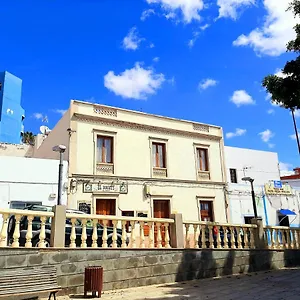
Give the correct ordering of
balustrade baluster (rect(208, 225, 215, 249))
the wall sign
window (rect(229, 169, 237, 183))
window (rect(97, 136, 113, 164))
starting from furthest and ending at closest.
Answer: window (rect(229, 169, 237, 183)) → window (rect(97, 136, 113, 164)) → the wall sign → balustrade baluster (rect(208, 225, 215, 249))

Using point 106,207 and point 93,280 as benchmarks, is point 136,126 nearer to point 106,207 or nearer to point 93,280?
point 106,207

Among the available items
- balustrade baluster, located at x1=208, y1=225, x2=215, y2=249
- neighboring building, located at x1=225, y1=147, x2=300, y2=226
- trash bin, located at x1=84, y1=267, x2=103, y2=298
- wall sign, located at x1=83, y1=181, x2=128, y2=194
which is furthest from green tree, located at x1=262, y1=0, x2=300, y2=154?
neighboring building, located at x1=225, y1=147, x2=300, y2=226

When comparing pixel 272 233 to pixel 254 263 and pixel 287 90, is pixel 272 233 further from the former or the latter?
pixel 287 90

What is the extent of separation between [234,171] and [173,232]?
42.6ft

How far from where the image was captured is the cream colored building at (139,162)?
15.4 meters

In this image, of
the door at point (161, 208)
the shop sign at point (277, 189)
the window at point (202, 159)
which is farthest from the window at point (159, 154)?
the shop sign at point (277, 189)

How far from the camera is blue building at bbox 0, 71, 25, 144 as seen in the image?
32281mm

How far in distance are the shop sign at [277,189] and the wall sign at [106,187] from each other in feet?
35.7

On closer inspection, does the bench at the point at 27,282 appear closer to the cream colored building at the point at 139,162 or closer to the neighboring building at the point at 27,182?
the neighboring building at the point at 27,182

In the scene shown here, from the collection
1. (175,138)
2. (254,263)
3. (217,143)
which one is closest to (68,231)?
(254,263)

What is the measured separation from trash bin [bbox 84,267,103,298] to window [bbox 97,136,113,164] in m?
9.33

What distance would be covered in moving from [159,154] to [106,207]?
4.40m

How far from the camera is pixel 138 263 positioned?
314 inches

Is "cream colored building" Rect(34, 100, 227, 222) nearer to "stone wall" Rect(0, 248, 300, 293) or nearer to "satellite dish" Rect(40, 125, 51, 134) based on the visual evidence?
"satellite dish" Rect(40, 125, 51, 134)
